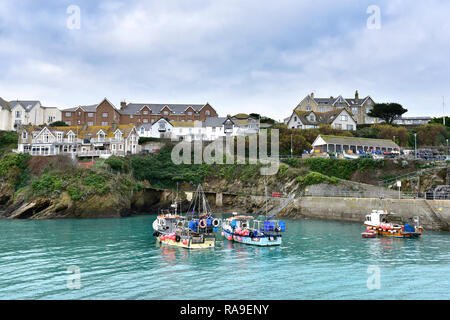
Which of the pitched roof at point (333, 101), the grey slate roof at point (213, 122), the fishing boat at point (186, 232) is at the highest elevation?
the pitched roof at point (333, 101)

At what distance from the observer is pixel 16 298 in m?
19.3

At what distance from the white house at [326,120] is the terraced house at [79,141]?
42.0m

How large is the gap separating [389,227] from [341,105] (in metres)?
76.6

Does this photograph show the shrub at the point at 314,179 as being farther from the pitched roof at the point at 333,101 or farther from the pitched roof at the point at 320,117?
the pitched roof at the point at 333,101

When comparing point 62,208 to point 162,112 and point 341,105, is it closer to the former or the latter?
point 162,112

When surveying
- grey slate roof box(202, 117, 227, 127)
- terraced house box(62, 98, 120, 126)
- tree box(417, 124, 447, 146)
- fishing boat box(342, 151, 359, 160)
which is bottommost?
fishing boat box(342, 151, 359, 160)

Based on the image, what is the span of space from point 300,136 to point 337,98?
39.6 meters

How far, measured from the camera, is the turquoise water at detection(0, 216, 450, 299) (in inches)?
815

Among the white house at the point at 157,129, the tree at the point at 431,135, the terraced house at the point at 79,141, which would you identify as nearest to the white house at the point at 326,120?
the tree at the point at 431,135

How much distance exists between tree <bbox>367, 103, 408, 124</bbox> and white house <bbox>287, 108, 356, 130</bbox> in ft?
28.5

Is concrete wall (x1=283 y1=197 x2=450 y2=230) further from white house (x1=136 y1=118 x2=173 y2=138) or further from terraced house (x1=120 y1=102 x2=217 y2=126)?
terraced house (x1=120 y1=102 x2=217 y2=126)

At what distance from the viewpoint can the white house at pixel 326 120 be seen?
94.6 meters

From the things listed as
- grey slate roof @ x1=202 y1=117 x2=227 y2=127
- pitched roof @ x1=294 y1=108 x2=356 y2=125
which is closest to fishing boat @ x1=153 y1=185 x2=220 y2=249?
grey slate roof @ x1=202 y1=117 x2=227 y2=127
